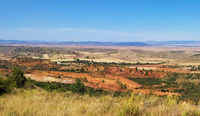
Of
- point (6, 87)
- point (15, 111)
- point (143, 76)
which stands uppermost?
point (15, 111)

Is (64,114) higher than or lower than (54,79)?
higher

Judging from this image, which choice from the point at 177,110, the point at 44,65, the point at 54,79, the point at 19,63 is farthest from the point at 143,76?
the point at 19,63

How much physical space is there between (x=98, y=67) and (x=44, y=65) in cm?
2578

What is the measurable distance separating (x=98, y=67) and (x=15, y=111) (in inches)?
2221

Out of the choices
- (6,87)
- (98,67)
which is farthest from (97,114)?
(98,67)

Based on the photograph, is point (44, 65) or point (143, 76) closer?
point (143, 76)

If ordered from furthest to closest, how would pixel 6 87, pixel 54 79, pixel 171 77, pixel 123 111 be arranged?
pixel 171 77 < pixel 54 79 < pixel 6 87 < pixel 123 111

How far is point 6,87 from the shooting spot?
363 inches

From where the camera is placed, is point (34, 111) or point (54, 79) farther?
point (54, 79)

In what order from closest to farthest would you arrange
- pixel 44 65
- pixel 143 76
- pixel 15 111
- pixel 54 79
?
1. pixel 15 111
2. pixel 54 79
3. pixel 143 76
4. pixel 44 65

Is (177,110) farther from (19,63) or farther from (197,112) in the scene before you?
(19,63)

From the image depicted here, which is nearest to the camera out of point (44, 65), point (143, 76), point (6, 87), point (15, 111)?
point (15, 111)

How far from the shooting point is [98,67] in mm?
60906

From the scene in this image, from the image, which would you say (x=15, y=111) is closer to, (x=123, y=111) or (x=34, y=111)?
(x=34, y=111)
